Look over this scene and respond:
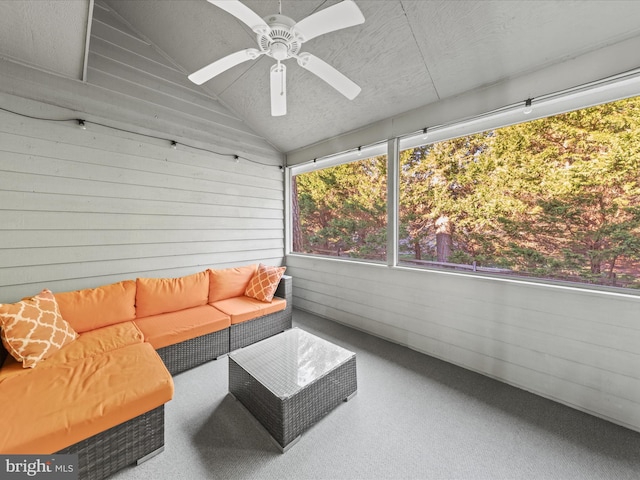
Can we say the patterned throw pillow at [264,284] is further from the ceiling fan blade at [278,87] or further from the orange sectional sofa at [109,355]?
the ceiling fan blade at [278,87]

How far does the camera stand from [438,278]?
2.59m

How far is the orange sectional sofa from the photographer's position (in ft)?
4.22

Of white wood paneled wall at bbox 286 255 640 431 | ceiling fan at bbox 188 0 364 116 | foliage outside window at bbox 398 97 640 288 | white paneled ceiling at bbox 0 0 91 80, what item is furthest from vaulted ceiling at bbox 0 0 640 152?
white wood paneled wall at bbox 286 255 640 431

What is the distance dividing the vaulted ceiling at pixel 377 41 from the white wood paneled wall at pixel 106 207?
0.67 m

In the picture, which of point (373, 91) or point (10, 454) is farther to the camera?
point (373, 91)

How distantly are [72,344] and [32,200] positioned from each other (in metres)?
1.26

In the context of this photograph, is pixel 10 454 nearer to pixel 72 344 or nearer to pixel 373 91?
pixel 72 344

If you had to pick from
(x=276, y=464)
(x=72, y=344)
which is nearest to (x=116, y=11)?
(x=72, y=344)

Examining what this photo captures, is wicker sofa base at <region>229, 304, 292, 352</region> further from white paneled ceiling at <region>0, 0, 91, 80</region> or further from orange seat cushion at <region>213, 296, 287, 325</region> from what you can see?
white paneled ceiling at <region>0, 0, 91, 80</region>

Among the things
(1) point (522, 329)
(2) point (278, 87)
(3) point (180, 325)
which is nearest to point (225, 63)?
(2) point (278, 87)

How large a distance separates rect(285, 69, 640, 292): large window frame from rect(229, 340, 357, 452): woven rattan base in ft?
4.79

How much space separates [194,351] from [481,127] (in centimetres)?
339

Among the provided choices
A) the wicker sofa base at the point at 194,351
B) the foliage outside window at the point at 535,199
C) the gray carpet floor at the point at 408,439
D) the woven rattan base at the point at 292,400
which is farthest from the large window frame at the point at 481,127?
the wicker sofa base at the point at 194,351

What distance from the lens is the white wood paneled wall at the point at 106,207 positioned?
209cm
